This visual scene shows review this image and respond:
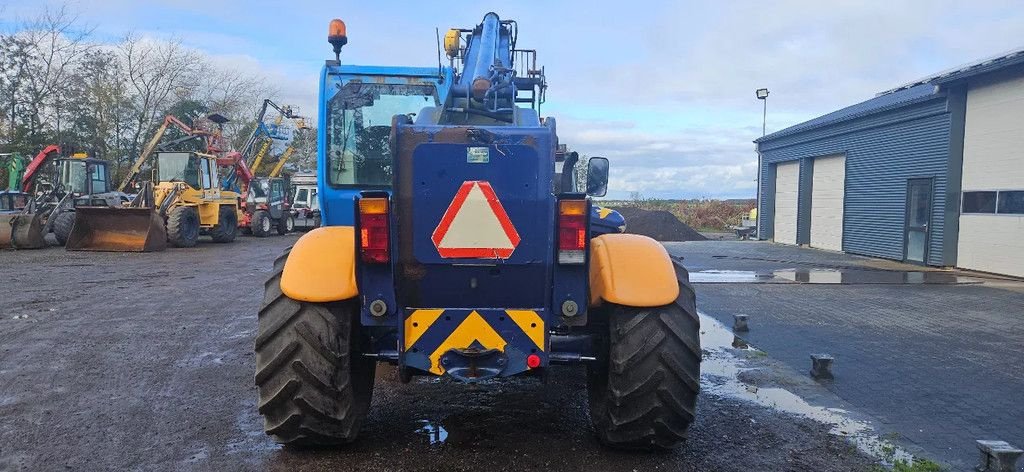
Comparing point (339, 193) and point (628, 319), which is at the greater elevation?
point (339, 193)

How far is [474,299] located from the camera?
153 inches

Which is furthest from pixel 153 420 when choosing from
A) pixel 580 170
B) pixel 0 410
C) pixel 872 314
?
pixel 872 314

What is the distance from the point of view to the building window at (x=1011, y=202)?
541 inches

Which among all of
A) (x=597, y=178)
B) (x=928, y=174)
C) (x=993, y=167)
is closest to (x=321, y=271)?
(x=597, y=178)

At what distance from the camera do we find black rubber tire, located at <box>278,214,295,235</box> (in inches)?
1169

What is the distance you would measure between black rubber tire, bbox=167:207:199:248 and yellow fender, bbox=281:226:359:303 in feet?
58.2

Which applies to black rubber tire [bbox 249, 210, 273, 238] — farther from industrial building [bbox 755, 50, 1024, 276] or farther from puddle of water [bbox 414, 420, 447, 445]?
puddle of water [bbox 414, 420, 447, 445]

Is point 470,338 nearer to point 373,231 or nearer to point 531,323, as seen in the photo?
point 531,323

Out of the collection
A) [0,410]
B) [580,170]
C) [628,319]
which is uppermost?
[580,170]

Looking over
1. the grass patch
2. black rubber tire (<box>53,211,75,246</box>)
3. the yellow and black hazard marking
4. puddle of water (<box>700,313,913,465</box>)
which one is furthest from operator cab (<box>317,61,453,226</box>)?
black rubber tire (<box>53,211,75,246</box>)

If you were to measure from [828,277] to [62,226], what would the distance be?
791 inches

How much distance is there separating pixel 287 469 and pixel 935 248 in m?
16.1

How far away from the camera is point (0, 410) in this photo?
202 inches

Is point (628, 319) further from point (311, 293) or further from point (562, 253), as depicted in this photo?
point (311, 293)
